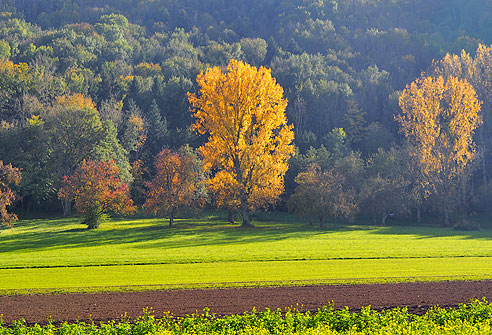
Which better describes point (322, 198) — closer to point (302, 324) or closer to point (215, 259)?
point (215, 259)

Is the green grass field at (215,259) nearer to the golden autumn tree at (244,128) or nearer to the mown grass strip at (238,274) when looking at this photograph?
the mown grass strip at (238,274)

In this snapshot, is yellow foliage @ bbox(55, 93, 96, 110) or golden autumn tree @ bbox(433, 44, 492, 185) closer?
golden autumn tree @ bbox(433, 44, 492, 185)

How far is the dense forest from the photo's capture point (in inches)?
2623

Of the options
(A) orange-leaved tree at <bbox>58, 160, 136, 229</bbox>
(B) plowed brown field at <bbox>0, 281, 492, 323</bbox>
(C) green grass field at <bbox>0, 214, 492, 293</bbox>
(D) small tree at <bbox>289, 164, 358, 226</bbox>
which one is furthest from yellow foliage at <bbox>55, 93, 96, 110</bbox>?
(B) plowed brown field at <bbox>0, 281, 492, 323</bbox>

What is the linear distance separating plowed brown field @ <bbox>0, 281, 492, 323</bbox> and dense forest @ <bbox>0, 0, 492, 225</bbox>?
31.3 m

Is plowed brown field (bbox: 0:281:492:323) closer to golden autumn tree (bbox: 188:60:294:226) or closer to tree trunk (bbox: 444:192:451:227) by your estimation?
golden autumn tree (bbox: 188:60:294:226)

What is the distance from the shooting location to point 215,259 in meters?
29.6

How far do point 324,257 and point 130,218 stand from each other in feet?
128

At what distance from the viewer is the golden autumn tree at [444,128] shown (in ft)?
202

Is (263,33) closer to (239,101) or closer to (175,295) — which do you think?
(239,101)

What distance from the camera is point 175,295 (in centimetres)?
1948

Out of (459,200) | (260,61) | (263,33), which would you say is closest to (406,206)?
(459,200)

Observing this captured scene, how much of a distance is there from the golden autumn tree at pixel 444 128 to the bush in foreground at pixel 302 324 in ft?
160

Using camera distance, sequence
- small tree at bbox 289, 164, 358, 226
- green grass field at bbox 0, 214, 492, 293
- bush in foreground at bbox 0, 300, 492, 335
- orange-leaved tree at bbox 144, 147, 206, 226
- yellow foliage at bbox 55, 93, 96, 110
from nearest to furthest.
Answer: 1. bush in foreground at bbox 0, 300, 492, 335
2. green grass field at bbox 0, 214, 492, 293
3. orange-leaved tree at bbox 144, 147, 206, 226
4. small tree at bbox 289, 164, 358, 226
5. yellow foliage at bbox 55, 93, 96, 110
